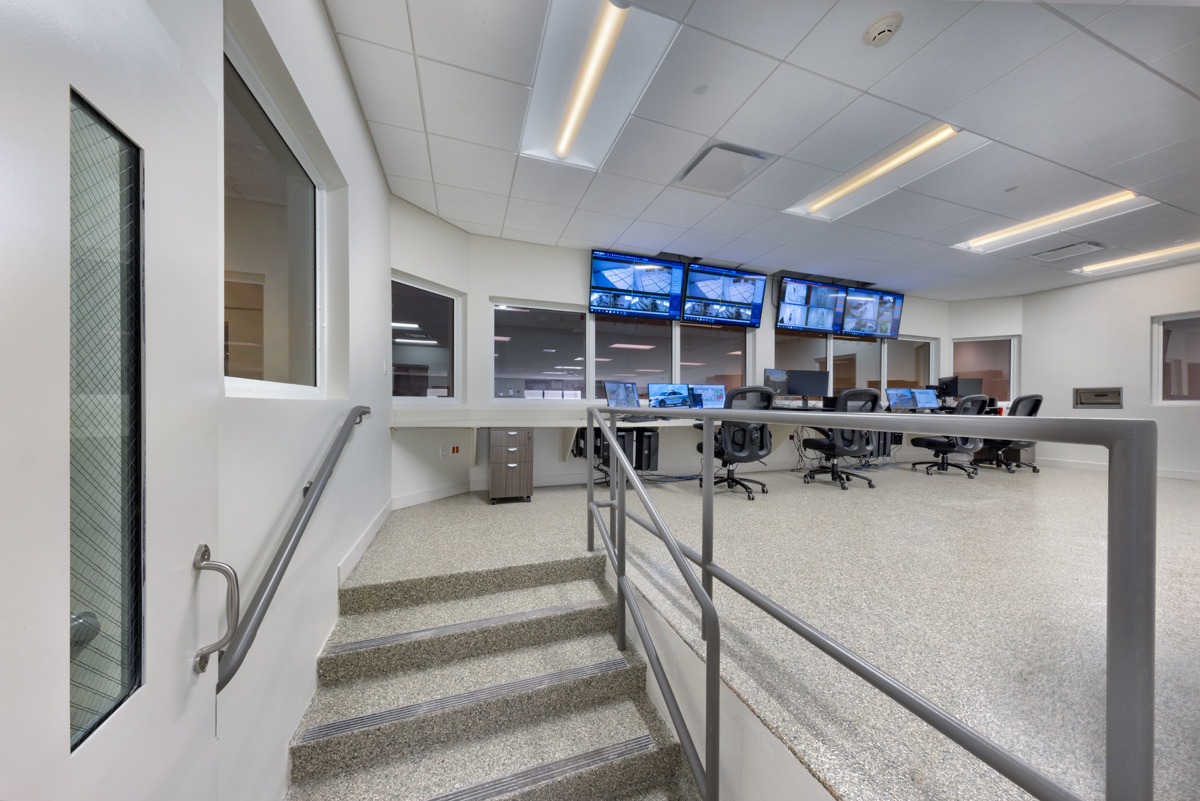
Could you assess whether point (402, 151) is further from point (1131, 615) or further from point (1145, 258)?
point (1145, 258)

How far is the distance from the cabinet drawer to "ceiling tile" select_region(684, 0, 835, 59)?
9.22 ft

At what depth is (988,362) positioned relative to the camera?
6.52 metres

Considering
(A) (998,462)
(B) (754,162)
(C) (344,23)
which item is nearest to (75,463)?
(C) (344,23)

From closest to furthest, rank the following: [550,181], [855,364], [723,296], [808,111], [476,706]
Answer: [476,706] → [808,111] → [550,181] → [723,296] → [855,364]

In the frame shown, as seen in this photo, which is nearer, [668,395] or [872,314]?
[668,395]

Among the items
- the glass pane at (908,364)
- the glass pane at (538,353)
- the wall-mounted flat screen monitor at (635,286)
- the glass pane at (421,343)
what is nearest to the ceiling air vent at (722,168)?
the wall-mounted flat screen monitor at (635,286)

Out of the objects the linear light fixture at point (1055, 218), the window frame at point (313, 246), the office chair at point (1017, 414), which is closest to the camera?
the window frame at point (313, 246)

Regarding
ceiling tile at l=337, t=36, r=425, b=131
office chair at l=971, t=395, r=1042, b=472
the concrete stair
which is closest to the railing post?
the concrete stair

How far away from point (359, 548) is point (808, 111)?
11.9 feet

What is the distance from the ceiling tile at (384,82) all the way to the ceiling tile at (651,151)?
123 centimetres

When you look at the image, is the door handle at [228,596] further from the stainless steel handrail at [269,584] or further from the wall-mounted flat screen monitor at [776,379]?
the wall-mounted flat screen monitor at [776,379]

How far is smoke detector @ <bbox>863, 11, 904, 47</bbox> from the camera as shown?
174 centimetres

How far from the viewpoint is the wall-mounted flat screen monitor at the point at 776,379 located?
5.12 meters

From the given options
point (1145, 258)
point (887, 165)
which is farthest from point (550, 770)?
point (1145, 258)
